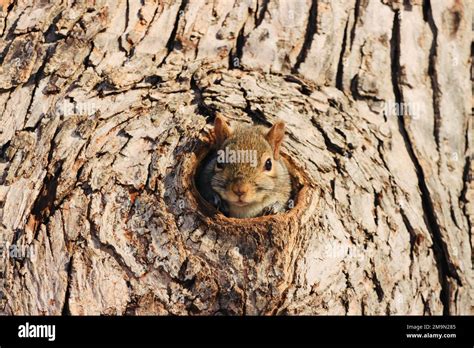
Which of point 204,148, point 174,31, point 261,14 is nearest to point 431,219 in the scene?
point 204,148

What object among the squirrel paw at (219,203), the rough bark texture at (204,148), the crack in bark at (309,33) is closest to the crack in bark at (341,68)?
the rough bark texture at (204,148)

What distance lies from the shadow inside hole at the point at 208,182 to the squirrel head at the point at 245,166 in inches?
3.2

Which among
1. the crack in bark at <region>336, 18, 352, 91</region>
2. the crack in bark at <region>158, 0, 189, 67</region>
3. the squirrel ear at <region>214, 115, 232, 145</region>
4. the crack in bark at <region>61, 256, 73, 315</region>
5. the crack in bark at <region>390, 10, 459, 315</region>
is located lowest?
the crack in bark at <region>61, 256, 73, 315</region>

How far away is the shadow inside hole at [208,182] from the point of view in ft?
12.8

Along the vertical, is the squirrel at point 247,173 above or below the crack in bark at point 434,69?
below

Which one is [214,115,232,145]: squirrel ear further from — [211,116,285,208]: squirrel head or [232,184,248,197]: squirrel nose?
[232,184,248,197]: squirrel nose

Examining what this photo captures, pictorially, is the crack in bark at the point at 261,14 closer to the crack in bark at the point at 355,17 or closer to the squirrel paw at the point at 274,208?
the crack in bark at the point at 355,17

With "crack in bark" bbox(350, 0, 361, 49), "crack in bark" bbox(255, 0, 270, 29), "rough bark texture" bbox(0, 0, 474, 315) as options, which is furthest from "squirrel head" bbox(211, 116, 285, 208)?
"crack in bark" bbox(350, 0, 361, 49)

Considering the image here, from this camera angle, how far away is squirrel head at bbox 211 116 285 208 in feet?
13.2

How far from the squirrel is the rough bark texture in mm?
130

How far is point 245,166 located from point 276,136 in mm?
307

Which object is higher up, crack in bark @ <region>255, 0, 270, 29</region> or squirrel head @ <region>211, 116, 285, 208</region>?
crack in bark @ <region>255, 0, 270, 29</region>

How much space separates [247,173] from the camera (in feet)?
13.4
